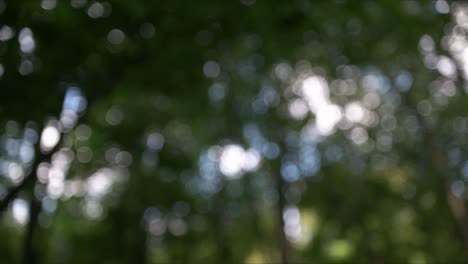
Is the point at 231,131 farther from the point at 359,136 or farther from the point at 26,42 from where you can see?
the point at 26,42

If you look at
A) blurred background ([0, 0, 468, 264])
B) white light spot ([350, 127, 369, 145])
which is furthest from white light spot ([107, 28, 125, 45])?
white light spot ([350, 127, 369, 145])

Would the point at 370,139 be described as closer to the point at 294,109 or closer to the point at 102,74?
the point at 294,109

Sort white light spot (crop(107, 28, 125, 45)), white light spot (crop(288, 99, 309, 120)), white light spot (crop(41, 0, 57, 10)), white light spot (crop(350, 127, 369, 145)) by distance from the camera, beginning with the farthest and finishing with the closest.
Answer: white light spot (crop(350, 127, 369, 145)) < white light spot (crop(288, 99, 309, 120)) < white light spot (crop(107, 28, 125, 45)) < white light spot (crop(41, 0, 57, 10))

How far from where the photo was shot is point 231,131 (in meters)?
16.5

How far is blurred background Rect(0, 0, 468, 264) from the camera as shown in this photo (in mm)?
4305

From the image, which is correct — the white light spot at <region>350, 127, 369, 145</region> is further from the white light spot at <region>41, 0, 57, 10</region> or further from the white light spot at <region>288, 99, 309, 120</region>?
the white light spot at <region>41, 0, 57, 10</region>

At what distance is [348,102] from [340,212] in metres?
4.21

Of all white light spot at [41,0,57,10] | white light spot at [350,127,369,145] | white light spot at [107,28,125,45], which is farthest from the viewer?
white light spot at [350,127,369,145]

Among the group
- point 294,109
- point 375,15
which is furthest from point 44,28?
point 294,109

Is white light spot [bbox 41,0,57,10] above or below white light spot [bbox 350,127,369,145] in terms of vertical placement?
below

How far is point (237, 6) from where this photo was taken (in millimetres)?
4305

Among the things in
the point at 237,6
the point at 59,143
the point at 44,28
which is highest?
the point at 237,6

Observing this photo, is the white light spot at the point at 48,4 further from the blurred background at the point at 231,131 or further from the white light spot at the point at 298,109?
the white light spot at the point at 298,109

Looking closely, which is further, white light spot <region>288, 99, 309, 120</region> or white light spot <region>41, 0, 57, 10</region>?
white light spot <region>288, 99, 309, 120</region>
